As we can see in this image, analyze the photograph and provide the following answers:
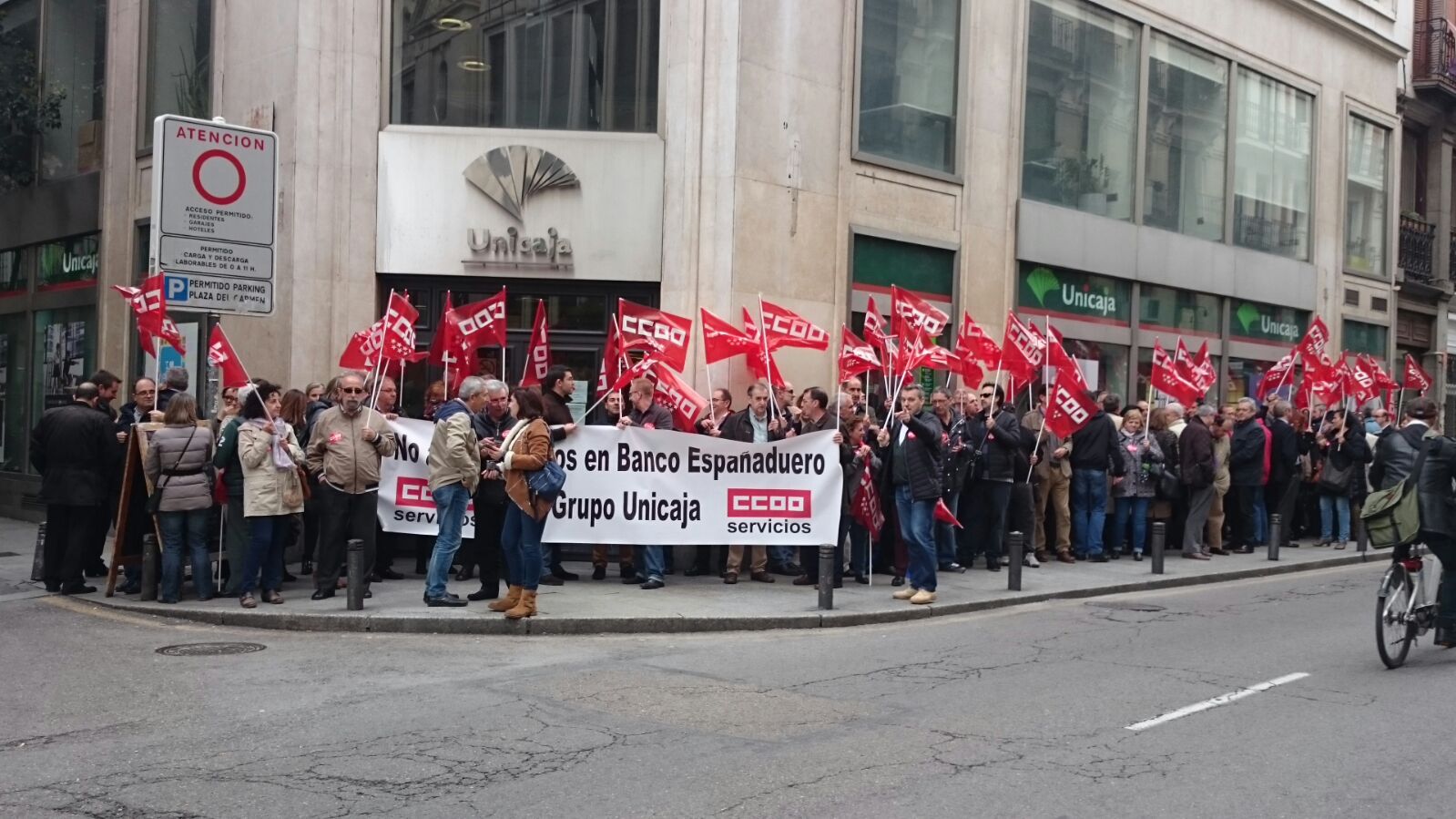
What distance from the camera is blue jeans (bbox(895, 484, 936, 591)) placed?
1256 cm

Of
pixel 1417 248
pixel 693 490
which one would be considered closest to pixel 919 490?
pixel 693 490

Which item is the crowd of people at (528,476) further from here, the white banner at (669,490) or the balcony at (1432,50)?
the balcony at (1432,50)

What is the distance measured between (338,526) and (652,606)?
2856mm

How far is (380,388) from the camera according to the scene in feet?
43.1

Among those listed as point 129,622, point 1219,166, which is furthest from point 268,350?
point 1219,166

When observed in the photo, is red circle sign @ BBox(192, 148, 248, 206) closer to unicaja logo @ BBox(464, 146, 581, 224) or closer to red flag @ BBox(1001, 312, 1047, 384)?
unicaja logo @ BBox(464, 146, 581, 224)

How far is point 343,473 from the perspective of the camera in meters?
11.9

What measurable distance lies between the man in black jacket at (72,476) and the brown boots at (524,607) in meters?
4.41

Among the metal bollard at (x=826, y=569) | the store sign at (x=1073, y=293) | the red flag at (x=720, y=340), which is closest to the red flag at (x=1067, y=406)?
the red flag at (x=720, y=340)

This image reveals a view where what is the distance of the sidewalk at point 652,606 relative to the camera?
36.6 ft

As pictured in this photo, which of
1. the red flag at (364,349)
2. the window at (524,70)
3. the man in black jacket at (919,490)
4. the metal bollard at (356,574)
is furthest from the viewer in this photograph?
the window at (524,70)

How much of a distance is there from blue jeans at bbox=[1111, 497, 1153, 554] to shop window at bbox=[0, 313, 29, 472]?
Result: 628 inches

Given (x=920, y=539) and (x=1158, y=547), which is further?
(x=1158, y=547)

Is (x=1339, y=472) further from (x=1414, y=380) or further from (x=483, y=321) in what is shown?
(x=483, y=321)
